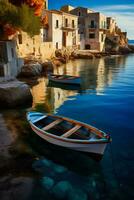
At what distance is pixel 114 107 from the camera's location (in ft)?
60.9

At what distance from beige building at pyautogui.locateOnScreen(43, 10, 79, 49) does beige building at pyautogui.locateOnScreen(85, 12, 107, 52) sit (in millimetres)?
6551

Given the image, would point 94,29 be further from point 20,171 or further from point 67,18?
point 20,171

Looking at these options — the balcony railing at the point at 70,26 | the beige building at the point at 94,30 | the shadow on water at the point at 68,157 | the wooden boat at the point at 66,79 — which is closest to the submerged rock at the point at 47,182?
the shadow on water at the point at 68,157

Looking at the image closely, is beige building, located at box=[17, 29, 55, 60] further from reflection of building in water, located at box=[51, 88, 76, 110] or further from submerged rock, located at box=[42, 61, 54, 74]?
reflection of building in water, located at box=[51, 88, 76, 110]

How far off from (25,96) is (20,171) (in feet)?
32.7

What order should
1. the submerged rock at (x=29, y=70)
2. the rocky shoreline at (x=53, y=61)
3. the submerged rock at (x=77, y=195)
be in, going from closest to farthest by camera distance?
the submerged rock at (x=77, y=195), the submerged rock at (x=29, y=70), the rocky shoreline at (x=53, y=61)

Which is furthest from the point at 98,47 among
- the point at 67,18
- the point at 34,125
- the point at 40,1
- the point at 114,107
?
the point at 34,125

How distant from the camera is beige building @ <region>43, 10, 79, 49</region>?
2085 inches

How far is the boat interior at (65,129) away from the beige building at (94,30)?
6194 cm

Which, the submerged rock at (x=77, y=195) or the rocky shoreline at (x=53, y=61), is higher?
the rocky shoreline at (x=53, y=61)

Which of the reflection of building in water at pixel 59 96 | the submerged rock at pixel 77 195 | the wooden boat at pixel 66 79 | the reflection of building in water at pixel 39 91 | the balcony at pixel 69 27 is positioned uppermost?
the balcony at pixel 69 27

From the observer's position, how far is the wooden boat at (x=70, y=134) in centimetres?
993

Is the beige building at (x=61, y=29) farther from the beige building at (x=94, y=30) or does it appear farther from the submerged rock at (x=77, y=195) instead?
the submerged rock at (x=77, y=195)

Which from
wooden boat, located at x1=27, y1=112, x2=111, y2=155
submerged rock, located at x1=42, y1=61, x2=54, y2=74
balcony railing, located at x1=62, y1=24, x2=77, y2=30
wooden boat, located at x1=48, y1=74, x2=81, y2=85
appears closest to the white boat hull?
wooden boat, located at x1=27, y1=112, x2=111, y2=155
